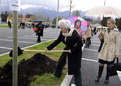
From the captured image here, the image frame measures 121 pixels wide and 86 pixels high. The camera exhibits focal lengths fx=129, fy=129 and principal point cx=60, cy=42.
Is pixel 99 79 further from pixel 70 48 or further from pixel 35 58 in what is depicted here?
pixel 35 58

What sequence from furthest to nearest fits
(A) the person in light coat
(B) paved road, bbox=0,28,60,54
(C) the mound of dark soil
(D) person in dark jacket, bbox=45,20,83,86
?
1. (B) paved road, bbox=0,28,60,54
2. (A) the person in light coat
3. (C) the mound of dark soil
4. (D) person in dark jacket, bbox=45,20,83,86

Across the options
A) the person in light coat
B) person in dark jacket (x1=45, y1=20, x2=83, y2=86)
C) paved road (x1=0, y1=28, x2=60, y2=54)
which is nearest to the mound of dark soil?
person in dark jacket (x1=45, y1=20, x2=83, y2=86)

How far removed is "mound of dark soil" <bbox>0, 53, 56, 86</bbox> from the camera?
3.37 m

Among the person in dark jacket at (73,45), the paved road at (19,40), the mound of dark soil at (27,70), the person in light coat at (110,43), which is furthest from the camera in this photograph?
the paved road at (19,40)

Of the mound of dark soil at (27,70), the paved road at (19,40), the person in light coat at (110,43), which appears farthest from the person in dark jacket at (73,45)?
the paved road at (19,40)

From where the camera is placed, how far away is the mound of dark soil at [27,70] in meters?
3.37

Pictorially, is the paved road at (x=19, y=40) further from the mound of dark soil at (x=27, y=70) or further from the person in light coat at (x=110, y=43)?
the person in light coat at (x=110, y=43)

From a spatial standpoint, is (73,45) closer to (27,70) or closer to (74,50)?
(74,50)

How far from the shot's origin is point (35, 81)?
11.8 ft

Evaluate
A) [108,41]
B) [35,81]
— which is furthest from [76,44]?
[35,81]

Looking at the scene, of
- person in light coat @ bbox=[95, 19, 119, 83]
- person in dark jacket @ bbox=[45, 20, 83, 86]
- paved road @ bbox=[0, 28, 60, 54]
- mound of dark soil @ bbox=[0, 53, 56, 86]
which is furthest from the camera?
paved road @ bbox=[0, 28, 60, 54]

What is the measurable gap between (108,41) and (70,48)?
4.35ft

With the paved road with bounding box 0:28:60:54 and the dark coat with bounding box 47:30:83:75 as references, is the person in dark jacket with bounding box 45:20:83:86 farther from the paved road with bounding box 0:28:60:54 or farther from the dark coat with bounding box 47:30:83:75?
the paved road with bounding box 0:28:60:54

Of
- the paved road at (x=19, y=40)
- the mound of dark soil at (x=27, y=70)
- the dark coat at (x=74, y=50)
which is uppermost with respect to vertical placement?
the dark coat at (x=74, y=50)
